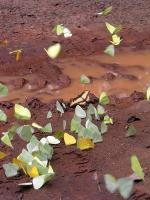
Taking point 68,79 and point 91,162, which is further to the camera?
point 68,79

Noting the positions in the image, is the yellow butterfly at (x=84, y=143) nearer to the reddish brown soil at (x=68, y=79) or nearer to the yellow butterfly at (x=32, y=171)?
the reddish brown soil at (x=68, y=79)

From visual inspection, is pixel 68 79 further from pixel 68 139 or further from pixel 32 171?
pixel 32 171

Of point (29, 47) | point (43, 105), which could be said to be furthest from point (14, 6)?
point (43, 105)

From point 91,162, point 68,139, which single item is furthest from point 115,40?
point 91,162

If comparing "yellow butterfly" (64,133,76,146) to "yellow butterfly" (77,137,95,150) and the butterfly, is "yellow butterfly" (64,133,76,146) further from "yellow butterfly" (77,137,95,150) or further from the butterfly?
the butterfly

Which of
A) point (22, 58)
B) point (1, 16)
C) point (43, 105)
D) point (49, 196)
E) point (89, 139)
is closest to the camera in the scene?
point (49, 196)

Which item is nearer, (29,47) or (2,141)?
(2,141)

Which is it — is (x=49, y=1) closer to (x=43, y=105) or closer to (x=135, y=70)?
(x=135, y=70)
